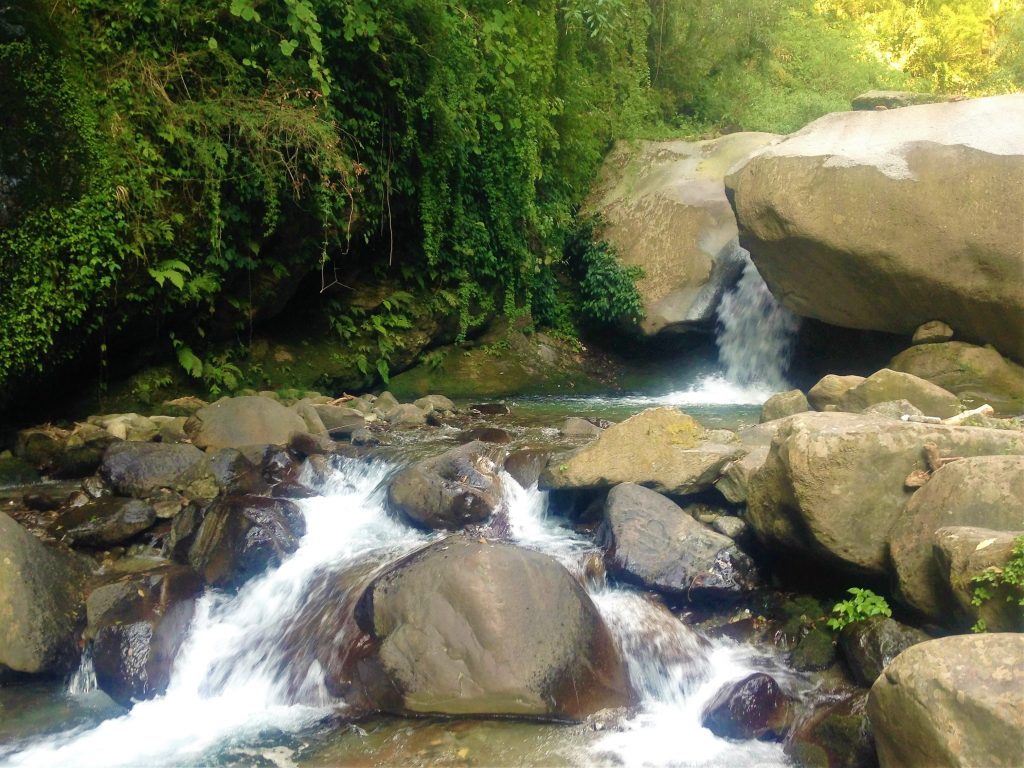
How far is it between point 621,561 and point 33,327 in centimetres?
505

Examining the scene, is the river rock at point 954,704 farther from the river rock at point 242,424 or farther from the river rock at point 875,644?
the river rock at point 242,424

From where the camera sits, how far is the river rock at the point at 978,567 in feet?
11.5

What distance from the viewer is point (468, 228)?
1071 centimetres

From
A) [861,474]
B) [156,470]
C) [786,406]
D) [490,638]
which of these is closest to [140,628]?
[156,470]

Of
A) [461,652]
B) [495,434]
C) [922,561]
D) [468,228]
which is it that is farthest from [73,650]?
[468,228]

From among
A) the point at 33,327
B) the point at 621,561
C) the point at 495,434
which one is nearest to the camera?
the point at 621,561

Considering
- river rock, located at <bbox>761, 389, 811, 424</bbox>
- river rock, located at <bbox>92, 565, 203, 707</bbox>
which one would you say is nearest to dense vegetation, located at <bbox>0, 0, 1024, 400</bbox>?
river rock, located at <bbox>92, 565, 203, 707</bbox>

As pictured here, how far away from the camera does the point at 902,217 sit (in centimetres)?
861

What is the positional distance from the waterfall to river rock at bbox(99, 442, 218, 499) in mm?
7223

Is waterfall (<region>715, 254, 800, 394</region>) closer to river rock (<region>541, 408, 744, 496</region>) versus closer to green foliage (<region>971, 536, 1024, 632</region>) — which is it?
river rock (<region>541, 408, 744, 496</region>)

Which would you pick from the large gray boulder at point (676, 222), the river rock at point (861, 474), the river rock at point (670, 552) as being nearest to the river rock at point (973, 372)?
the large gray boulder at point (676, 222)

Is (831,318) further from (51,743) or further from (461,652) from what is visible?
(51,743)

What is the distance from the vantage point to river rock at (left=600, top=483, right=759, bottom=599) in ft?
16.7

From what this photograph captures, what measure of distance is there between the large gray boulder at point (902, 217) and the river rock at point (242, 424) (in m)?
5.56
